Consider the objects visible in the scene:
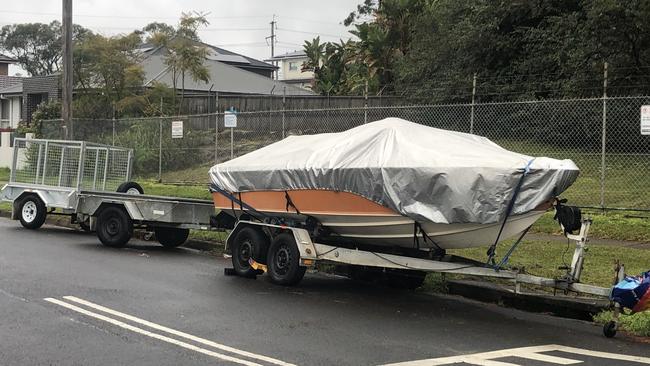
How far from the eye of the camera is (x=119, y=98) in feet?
100

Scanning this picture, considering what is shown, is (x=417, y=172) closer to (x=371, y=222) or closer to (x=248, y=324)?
(x=371, y=222)

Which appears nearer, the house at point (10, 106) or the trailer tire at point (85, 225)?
the trailer tire at point (85, 225)

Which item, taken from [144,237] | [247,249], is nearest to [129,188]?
[144,237]

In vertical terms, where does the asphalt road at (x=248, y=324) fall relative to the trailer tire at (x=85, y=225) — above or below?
below

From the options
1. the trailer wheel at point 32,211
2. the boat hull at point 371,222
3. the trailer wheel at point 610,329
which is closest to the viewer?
the trailer wheel at point 610,329

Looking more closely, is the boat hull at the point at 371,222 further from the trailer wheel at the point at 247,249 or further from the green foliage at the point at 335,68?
the green foliage at the point at 335,68

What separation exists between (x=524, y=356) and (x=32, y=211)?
12.0m

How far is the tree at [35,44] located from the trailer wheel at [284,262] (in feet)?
285

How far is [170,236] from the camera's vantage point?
1306 centimetres

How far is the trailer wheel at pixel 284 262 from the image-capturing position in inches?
353

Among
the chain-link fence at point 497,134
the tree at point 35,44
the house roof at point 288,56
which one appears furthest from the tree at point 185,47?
the house roof at point 288,56

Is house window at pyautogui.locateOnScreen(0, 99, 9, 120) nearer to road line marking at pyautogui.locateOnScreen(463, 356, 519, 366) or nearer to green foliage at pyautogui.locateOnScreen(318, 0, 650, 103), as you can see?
green foliage at pyautogui.locateOnScreen(318, 0, 650, 103)

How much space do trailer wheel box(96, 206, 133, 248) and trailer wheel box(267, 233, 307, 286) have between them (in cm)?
409

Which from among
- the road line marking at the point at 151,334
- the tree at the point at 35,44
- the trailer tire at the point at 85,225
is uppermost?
the tree at the point at 35,44
